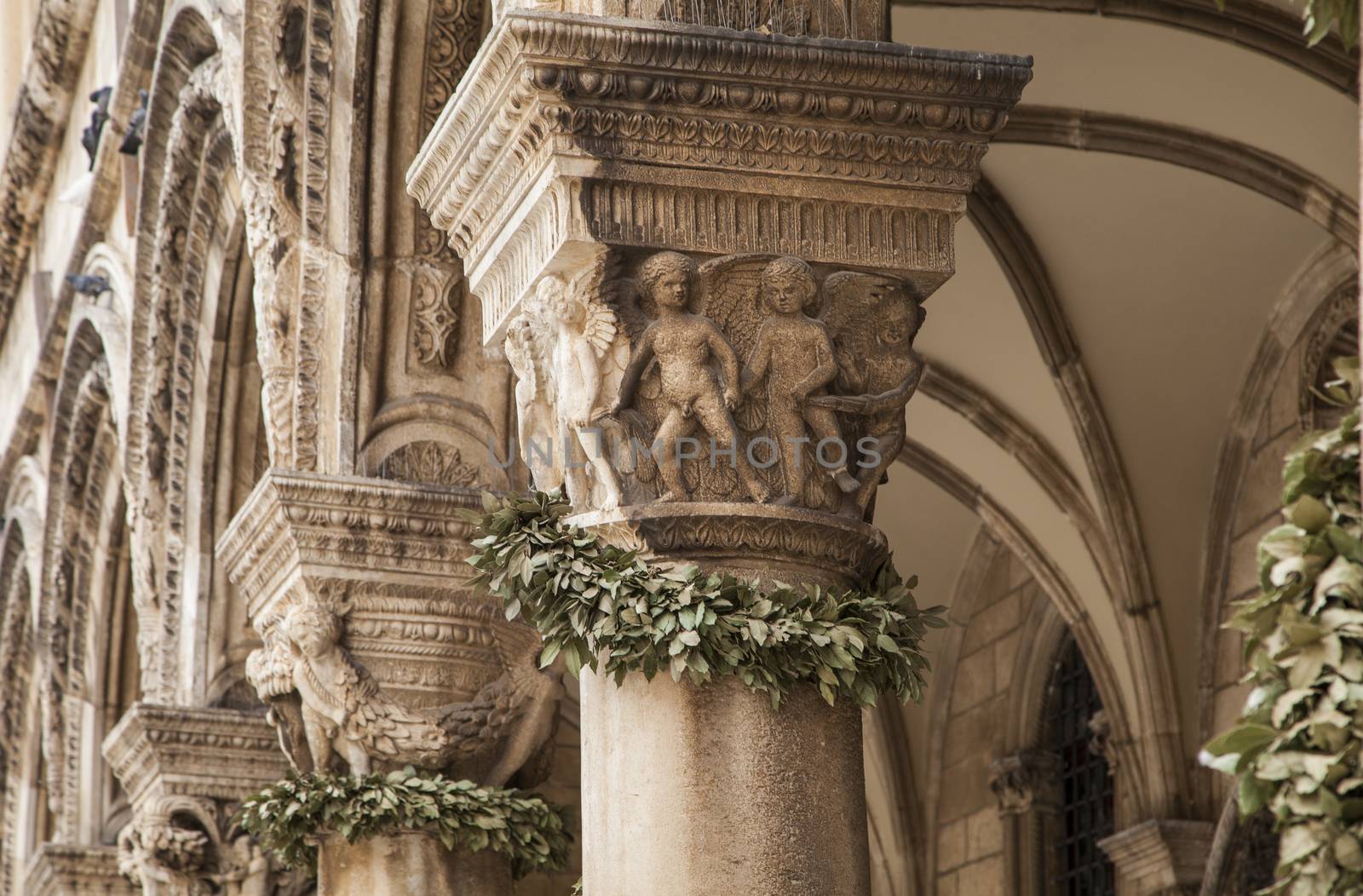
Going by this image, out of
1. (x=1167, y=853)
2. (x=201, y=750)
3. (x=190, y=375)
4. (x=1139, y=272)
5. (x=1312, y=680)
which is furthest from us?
(x=1139, y=272)

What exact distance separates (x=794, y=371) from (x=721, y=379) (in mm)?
145

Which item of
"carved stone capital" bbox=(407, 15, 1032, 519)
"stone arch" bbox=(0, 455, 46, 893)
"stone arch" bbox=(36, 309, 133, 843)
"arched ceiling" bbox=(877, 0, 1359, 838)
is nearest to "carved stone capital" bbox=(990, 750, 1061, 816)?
"arched ceiling" bbox=(877, 0, 1359, 838)

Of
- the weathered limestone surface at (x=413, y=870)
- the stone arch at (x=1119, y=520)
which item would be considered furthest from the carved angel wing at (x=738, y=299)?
the stone arch at (x=1119, y=520)

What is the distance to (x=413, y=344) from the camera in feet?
24.5

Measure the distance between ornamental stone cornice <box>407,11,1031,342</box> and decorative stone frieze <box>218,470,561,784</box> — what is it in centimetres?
231

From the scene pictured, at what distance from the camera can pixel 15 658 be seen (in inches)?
643

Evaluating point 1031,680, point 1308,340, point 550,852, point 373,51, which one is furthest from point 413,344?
point 1031,680

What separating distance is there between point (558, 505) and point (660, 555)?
0.92 feet

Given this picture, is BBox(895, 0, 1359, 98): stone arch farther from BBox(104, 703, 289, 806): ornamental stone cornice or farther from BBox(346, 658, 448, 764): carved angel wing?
BBox(346, 658, 448, 764): carved angel wing

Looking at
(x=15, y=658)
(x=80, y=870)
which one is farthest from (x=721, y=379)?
(x=15, y=658)

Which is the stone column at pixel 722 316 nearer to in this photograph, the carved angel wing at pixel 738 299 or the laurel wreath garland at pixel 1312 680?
the carved angel wing at pixel 738 299

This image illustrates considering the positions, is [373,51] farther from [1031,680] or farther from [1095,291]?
[1031,680]

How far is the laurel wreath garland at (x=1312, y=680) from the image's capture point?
2.46m

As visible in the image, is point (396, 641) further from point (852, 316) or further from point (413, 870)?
point (852, 316)
